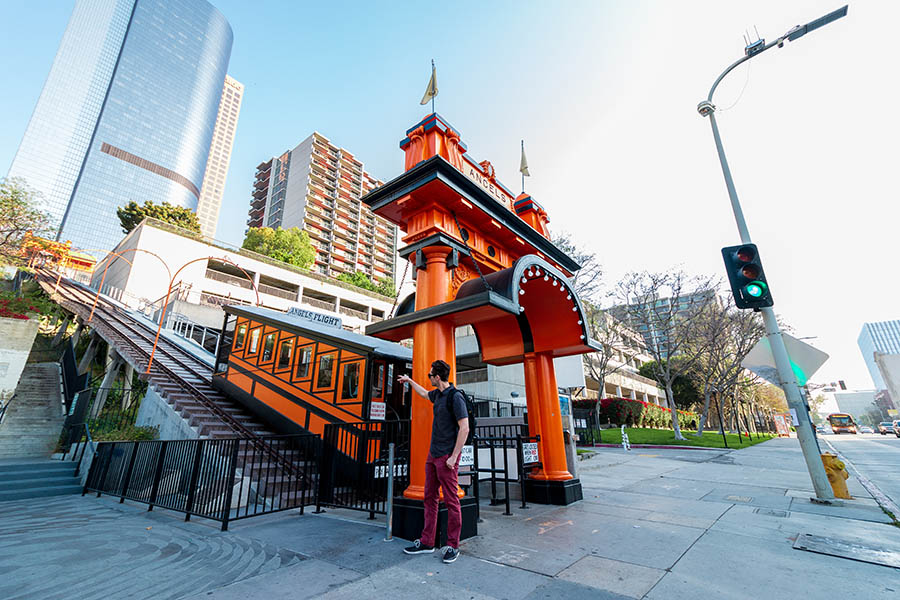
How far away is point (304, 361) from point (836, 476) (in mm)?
12073

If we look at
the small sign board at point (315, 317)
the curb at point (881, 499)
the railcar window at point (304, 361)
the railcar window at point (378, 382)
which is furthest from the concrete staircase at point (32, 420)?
the curb at point (881, 499)

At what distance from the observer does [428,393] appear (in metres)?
4.61

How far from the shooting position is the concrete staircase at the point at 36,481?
7961mm

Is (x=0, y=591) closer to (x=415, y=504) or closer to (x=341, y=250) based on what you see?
(x=415, y=504)

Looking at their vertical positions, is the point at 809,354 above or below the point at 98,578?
above

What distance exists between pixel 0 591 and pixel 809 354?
38.1ft

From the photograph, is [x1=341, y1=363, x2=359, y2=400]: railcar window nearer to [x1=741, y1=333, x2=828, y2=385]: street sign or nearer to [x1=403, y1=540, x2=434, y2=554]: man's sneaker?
[x1=403, y1=540, x2=434, y2=554]: man's sneaker

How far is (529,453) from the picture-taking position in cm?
694

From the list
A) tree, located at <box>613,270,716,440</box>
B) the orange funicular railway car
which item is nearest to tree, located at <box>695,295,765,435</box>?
tree, located at <box>613,270,716,440</box>

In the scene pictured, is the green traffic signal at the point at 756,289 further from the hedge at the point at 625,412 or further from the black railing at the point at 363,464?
the hedge at the point at 625,412

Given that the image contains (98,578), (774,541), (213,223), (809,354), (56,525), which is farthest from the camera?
(213,223)

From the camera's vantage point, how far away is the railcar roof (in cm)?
982

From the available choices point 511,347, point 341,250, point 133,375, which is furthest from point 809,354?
point 341,250

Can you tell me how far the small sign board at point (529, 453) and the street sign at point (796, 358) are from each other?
465 cm
